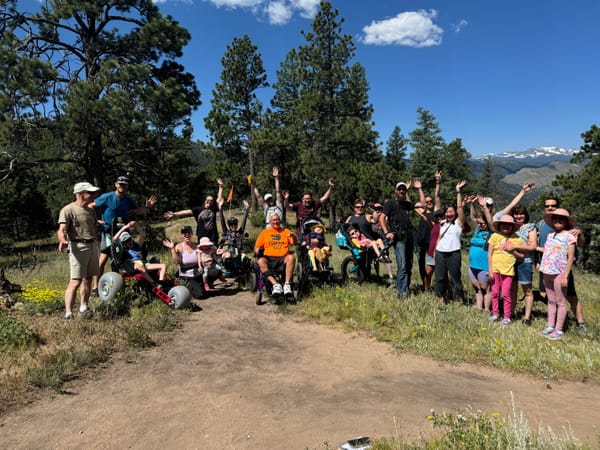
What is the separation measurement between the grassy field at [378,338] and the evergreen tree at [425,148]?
31.2 meters

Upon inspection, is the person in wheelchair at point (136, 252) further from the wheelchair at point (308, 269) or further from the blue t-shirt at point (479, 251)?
the blue t-shirt at point (479, 251)

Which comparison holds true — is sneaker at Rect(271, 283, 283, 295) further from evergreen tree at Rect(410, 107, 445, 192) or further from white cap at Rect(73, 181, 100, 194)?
evergreen tree at Rect(410, 107, 445, 192)

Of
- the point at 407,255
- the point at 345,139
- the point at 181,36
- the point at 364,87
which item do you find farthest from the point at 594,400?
the point at 364,87

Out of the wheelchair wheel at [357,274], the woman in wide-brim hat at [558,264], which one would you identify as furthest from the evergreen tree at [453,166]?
the woman in wide-brim hat at [558,264]

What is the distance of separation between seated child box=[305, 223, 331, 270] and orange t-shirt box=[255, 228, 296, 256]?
421mm

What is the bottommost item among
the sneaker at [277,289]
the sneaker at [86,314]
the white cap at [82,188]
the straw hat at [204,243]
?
the sneaker at [277,289]

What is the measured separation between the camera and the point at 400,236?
7043mm

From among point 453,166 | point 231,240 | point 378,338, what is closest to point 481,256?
point 378,338

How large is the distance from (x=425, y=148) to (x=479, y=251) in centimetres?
3411

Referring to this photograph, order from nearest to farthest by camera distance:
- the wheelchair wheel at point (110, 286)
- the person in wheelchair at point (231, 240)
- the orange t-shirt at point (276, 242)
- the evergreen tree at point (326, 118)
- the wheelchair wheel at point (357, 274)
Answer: the wheelchair wheel at point (110, 286) < the orange t-shirt at point (276, 242) < the wheelchair wheel at point (357, 274) < the person in wheelchair at point (231, 240) < the evergreen tree at point (326, 118)

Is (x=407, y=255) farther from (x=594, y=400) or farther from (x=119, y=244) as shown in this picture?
(x=119, y=244)

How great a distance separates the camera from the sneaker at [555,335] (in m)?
5.23

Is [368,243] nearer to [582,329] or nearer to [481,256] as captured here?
[481,256]

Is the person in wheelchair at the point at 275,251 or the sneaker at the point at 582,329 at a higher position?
the person in wheelchair at the point at 275,251
